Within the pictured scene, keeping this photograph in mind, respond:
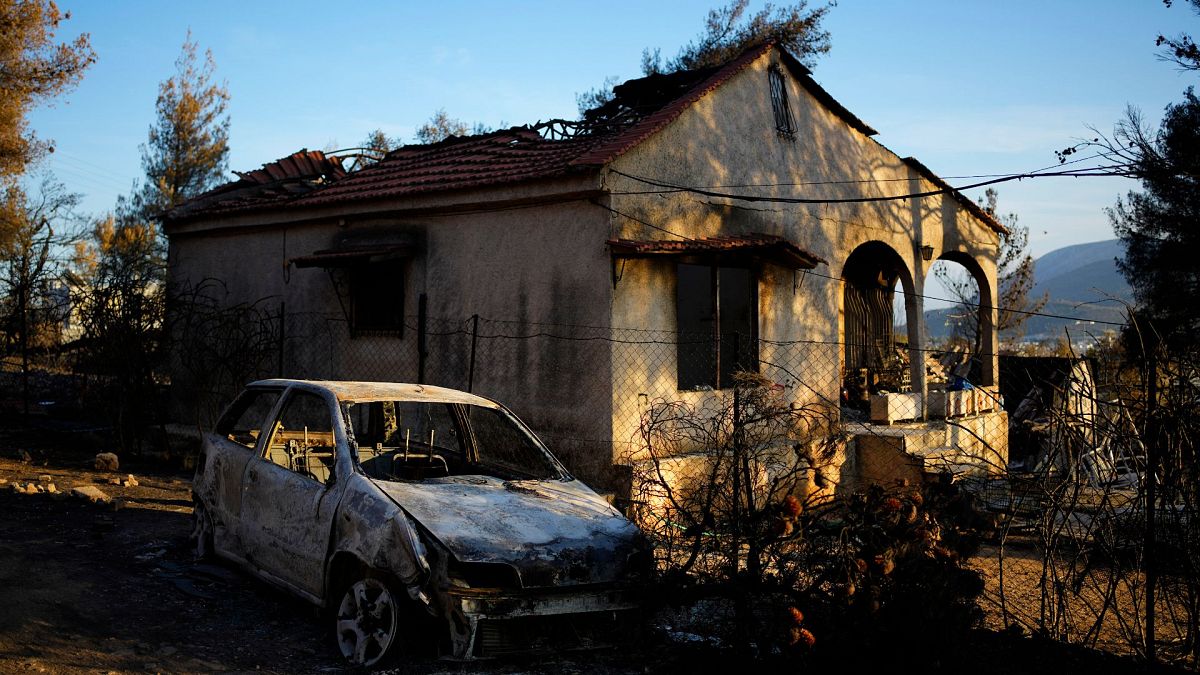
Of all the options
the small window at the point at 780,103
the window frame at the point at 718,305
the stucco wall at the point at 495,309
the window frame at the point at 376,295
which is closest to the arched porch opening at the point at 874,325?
the small window at the point at 780,103

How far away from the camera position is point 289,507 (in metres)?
5.75

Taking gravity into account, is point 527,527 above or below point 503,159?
below

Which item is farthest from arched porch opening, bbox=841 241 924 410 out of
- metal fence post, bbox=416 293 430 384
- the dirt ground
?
the dirt ground

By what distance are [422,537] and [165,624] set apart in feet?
6.25

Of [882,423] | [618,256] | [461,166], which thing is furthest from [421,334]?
[882,423]

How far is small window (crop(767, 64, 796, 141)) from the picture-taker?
491 inches

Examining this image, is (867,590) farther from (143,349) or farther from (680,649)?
(143,349)

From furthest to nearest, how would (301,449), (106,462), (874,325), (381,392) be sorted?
(874,325), (106,462), (301,449), (381,392)

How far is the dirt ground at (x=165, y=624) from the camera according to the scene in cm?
493

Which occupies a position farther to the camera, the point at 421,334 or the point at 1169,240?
the point at 1169,240

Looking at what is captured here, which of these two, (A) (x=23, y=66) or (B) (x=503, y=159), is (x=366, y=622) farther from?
(A) (x=23, y=66)

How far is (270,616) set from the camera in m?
5.85

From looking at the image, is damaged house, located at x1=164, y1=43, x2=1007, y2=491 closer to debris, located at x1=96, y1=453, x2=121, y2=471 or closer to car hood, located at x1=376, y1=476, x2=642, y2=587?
debris, located at x1=96, y1=453, x2=121, y2=471

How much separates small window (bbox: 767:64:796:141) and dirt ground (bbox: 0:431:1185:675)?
8.41 m
